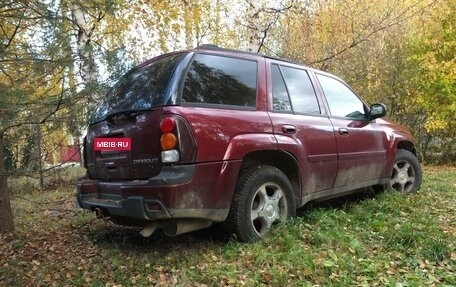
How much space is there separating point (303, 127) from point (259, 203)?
963 millimetres

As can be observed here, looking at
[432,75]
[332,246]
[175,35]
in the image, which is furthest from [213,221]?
[175,35]

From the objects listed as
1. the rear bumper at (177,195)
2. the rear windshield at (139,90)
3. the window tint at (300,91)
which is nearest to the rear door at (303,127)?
the window tint at (300,91)

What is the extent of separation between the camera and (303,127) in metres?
4.41

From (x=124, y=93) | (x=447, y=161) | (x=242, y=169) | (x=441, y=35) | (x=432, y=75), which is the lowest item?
(x=447, y=161)

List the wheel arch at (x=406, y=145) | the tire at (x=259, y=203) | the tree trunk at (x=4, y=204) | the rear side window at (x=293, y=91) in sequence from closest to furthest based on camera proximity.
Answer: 1. the tire at (x=259, y=203)
2. the rear side window at (x=293, y=91)
3. the tree trunk at (x=4, y=204)
4. the wheel arch at (x=406, y=145)

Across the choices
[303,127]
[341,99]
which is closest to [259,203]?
[303,127]

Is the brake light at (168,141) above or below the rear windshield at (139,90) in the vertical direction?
below

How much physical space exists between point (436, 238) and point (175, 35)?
12482mm

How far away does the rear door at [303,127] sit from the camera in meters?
4.24

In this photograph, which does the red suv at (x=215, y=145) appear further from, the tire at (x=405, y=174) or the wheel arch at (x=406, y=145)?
the wheel arch at (x=406, y=145)

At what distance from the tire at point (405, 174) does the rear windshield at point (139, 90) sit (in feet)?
12.3

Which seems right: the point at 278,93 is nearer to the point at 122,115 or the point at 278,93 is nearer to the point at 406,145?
the point at 122,115

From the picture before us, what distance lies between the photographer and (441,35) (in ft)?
42.2

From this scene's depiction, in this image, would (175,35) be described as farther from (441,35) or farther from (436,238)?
(436,238)
